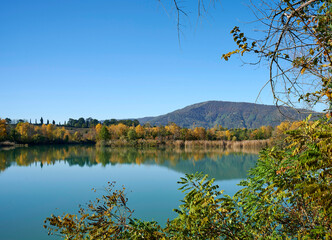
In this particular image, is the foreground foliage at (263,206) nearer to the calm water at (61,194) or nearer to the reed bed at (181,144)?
the calm water at (61,194)

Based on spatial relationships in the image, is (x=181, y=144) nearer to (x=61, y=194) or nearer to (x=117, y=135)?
(x=117, y=135)

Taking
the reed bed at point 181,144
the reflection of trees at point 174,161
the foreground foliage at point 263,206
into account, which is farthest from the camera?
the reed bed at point 181,144

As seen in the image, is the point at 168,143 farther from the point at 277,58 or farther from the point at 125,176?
the point at 277,58

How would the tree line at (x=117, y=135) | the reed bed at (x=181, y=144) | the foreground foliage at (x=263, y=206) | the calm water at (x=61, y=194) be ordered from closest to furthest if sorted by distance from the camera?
the foreground foliage at (x=263, y=206), the calm water at (x=61, y=194), the reed bed at (x=181, y=144), the tree line at (x=117, y=135)

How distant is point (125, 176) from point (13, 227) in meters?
8.81

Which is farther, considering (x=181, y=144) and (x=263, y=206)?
(x=181, y=144)

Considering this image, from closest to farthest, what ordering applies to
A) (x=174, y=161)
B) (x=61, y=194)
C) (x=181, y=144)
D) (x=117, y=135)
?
(x=61, y=194) < (x=174, y=161) < (x=181, y=144) < (x=117, y=135)

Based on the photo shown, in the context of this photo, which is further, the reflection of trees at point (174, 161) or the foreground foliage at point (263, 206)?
the reflection of trees at point (174, 161)

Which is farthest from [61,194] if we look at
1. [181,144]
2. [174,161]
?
[181,144]

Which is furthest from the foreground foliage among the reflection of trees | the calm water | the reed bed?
the reed bed

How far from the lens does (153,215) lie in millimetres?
8852

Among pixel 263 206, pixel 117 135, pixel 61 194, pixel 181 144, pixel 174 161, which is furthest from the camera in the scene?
pixel 117 135

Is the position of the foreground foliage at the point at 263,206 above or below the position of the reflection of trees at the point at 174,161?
above

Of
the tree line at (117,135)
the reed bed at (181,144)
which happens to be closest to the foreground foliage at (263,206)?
the reed bed at (181,144)
